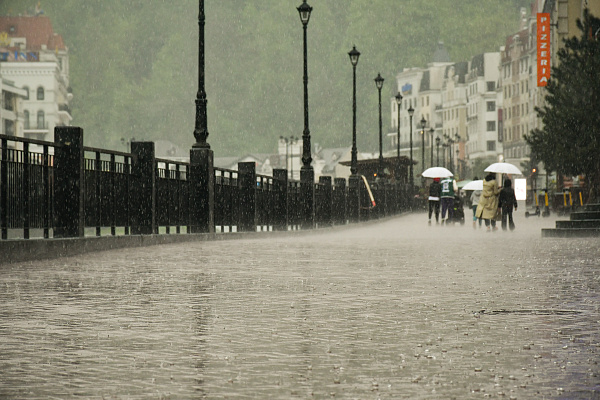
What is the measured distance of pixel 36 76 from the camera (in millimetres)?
154875

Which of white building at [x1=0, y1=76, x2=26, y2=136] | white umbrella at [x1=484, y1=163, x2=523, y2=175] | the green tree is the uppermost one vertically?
white building at [x1=0, y1=76, x2=26, y2=136]

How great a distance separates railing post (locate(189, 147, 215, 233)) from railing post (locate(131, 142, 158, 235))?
2652 millimetres

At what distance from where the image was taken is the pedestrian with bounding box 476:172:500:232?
33250 millimetres

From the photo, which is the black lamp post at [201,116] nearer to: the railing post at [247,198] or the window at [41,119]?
the railing post at [247,198]

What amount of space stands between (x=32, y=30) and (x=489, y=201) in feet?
486

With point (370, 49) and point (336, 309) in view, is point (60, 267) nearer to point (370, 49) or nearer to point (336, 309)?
point (336, 309)

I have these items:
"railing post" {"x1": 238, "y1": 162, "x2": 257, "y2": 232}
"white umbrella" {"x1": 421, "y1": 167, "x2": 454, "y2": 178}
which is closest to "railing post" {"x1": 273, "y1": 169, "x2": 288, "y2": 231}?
"railing post" {"x1": 238, "y1": 162, "x2": 257, "y2": 232}

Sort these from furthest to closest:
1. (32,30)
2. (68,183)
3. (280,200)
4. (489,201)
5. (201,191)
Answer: (32,30) < (489,201) < (280,200) < (201,191) < (68,183)

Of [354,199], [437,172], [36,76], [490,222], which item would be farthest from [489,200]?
[36,76]

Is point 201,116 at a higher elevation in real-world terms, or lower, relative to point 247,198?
higher

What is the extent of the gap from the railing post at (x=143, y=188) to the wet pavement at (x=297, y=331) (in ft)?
17.5

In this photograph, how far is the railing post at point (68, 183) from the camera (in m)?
17.5

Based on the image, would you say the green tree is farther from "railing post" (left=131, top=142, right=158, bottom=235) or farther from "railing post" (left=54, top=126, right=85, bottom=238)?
"railing post" (left=54, top=126, right=85, bottom=238)

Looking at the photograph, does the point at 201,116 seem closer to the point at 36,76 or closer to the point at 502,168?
the point at 502,168
